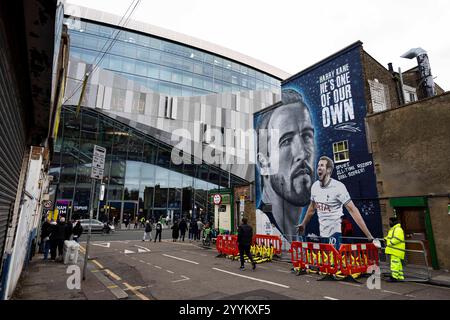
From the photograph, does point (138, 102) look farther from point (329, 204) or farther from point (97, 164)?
point (329, 204)

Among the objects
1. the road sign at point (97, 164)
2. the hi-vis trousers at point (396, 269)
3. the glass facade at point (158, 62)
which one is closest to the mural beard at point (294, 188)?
the hi-vis trousers at point (396, 269)

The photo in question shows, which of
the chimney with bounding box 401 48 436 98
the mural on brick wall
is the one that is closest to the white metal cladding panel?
the mural on brick wall

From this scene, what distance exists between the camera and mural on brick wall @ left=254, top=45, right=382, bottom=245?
498 inches

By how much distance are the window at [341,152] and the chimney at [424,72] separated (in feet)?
22.1

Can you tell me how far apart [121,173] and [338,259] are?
1227 inches

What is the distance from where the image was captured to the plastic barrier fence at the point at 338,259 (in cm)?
866

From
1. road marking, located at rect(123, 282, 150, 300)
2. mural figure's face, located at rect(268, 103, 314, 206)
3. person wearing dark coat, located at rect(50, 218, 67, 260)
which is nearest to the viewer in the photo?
road marking, located at rect(123, 282, 150, 300)

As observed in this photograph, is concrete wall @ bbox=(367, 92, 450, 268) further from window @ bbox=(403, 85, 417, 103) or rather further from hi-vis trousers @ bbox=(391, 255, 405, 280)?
window @ bbox=(403, 85, 417, 103)
